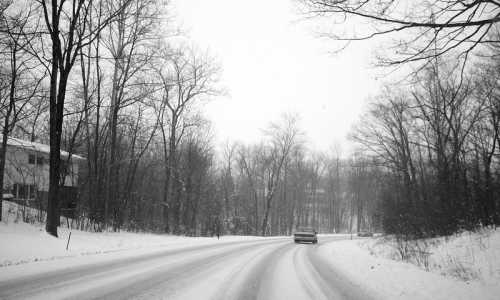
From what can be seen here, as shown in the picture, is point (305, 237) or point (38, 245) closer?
point (38, 245)

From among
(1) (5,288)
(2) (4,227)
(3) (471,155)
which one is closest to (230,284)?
(1) (5,288)

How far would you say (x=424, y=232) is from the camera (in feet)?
59.1

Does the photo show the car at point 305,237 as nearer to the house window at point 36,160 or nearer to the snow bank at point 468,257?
the snow bank at point 468,257

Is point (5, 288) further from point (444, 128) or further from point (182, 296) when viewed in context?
point (444, 128)

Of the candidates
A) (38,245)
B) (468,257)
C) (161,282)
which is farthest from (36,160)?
(468,257)

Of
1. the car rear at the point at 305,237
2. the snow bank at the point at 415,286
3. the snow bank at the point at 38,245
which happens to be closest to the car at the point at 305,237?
the car rear at the point at 305,237

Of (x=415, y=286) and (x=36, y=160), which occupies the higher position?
(x=36, y=160)

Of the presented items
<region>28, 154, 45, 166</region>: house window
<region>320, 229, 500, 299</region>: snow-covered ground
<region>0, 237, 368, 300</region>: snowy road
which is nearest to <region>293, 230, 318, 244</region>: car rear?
<region>320, 229, 500, 299</region>: snow-covered ground

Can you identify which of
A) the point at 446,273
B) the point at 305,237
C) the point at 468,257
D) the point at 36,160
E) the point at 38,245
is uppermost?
the point at 36,160

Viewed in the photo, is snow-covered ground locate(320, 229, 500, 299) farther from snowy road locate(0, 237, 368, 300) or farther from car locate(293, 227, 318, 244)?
car locate(293, 227, 318, 244)

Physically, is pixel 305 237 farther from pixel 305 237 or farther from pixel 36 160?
pixel 36 160

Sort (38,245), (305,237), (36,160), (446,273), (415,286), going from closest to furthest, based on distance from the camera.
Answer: (415,286)
(446,273)
(38,245)
(305,237)
(36,160)

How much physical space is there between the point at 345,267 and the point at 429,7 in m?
8.36

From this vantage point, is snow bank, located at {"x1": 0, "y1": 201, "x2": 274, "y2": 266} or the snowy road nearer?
the snowy road
